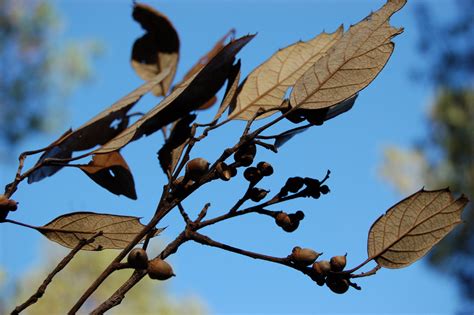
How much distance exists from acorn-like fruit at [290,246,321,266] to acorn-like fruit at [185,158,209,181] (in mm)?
96

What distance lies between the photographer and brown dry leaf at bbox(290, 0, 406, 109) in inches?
20.2

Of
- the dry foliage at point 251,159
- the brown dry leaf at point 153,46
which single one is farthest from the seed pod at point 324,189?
the brown dry leaf at point 153,46

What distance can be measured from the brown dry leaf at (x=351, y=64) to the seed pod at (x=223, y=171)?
10 centimetres

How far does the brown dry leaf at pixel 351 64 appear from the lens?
1.69 feet

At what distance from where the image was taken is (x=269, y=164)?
51 cm

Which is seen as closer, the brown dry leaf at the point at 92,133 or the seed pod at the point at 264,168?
the seed pod at the point at 264,168

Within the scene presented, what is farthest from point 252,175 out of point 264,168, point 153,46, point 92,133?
point 153,46

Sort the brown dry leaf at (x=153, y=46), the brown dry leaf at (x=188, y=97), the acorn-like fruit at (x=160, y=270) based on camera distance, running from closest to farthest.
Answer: the acorn-like fruit at (x=160, y=270)
the brown dry leaf at (x=188, y=97)
the brown dry leaf at (x=153, y=46)

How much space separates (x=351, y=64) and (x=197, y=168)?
0.17m

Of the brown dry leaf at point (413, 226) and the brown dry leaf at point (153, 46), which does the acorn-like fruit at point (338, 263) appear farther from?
the brown dry leaf at point (153, 46)

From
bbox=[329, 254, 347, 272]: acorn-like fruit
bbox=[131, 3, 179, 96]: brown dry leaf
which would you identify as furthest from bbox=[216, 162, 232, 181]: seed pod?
bbox=[131, 3, 179, 96]: brown dry leaf

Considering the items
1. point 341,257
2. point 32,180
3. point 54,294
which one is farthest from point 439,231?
point 54,294

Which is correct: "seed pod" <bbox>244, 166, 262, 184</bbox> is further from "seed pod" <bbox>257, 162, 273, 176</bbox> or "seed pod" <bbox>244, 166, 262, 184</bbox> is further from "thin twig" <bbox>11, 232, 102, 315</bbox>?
"thin twig" <bbox>11, 232, 102, 315</bbox>

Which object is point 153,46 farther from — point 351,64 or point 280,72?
point 351,64
